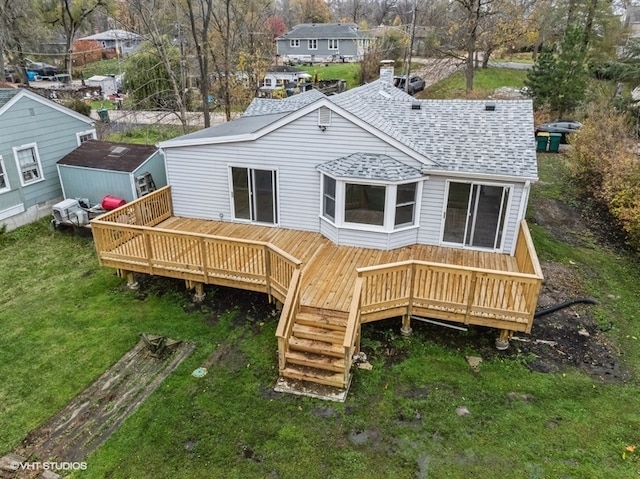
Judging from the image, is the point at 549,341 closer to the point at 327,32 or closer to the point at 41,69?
the point at 41,69

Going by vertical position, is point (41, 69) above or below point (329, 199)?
above

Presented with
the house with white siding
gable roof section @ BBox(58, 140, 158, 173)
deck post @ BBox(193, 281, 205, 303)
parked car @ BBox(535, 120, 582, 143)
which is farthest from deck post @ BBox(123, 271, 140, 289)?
parked car @ BBox(535, 120, 582, 143)

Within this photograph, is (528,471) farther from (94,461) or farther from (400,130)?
(400,130)

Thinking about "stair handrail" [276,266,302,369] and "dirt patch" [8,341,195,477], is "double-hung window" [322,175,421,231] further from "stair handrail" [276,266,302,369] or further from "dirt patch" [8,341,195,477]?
"dirt patch" [8,341,195,477]

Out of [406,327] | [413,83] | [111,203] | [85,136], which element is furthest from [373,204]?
[413,83]

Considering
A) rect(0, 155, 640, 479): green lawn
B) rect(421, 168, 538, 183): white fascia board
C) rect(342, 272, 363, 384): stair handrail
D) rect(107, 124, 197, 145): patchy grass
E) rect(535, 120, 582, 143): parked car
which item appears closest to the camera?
rect(0, 155, 640, 479): green lawn

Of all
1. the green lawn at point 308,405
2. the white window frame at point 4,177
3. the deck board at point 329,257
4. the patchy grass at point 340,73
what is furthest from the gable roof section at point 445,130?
the patchy grass at point 340,73
